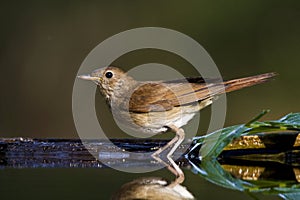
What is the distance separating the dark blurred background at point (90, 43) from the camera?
382 inches

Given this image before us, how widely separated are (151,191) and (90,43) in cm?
653

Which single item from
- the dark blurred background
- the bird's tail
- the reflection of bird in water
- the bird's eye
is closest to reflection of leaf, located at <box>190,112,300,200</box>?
the reflection of bird in water

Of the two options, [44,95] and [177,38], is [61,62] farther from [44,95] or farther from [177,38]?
[177,38]

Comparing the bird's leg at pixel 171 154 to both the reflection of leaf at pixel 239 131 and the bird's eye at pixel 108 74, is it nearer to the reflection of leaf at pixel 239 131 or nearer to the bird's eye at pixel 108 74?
the reflection of leaf at pixel 239 131

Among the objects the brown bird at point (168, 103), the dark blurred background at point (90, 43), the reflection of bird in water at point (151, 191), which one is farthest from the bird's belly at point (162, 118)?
the dark blurred background at point (90, 43)

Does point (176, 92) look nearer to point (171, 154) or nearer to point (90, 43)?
point (171, 154)

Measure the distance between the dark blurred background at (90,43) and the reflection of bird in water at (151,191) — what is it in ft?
19.1

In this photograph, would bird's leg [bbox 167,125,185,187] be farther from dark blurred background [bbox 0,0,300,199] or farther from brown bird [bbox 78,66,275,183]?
dark blurred background [bbox 0,0,300,199]

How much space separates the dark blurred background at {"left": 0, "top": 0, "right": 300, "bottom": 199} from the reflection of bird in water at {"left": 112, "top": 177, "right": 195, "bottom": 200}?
5.82 metres

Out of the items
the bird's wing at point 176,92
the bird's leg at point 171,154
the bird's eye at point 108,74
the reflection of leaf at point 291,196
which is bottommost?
the bird's leg at point 171,154

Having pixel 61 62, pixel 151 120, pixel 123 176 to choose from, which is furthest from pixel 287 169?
pixel 61 62

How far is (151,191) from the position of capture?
360cm

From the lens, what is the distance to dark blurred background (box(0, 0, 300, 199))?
970 cm

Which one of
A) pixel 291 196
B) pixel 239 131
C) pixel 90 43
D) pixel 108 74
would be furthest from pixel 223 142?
pixel 90 43
